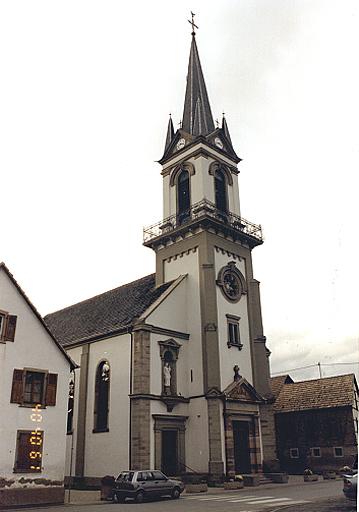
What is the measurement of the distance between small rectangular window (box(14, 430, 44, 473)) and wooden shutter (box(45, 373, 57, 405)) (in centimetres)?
157

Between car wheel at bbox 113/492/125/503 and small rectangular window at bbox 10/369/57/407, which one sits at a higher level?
small rectangular window at bbox 10/369/57/407

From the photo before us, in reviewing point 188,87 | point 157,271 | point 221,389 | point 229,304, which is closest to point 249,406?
point 221,389

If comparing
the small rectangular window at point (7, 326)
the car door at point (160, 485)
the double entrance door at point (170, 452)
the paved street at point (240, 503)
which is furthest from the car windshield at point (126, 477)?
the small rectangular window at point (7, 326)

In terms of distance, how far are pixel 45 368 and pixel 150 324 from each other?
921 cm

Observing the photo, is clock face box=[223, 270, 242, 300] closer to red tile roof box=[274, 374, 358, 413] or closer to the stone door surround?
the stone door surround

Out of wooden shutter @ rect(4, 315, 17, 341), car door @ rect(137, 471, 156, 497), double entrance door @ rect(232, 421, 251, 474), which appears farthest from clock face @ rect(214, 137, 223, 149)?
car door @ rect(137, 471, 156, 497)

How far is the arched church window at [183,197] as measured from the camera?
41.0 meters

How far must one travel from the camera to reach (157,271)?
132ft

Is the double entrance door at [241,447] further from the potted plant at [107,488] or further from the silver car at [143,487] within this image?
the potted plant at [107,488]

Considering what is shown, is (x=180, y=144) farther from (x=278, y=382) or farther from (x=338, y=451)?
(x=338, y=451)

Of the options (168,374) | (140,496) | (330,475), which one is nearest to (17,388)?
(140,496)

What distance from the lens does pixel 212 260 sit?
36.9m

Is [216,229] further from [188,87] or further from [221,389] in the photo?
[188,87]

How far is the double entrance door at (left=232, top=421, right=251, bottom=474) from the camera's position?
33281 millimetres
